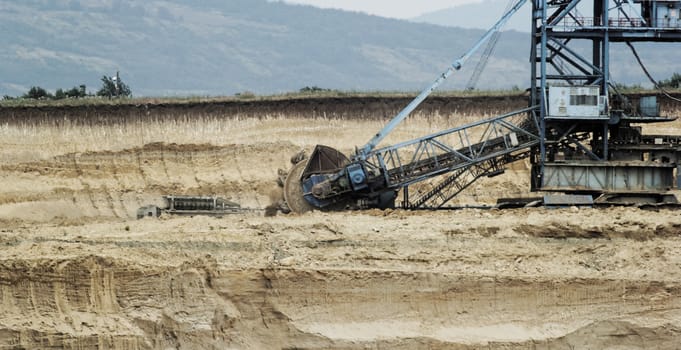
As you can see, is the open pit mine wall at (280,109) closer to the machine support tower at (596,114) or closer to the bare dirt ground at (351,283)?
the machine support tower at (596,114)

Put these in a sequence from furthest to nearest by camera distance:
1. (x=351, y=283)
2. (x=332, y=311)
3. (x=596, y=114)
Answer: (x=596, y=114) < (x=351, y=283) < (x=332, y=311)

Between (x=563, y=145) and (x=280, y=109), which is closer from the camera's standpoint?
(x=563, y=145)

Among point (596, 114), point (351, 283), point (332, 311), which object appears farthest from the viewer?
point (596, 114)

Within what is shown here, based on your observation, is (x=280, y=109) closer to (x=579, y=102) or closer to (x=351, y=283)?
(x=579, y=102)

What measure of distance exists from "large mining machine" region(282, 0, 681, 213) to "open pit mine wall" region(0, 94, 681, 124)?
39.0ft

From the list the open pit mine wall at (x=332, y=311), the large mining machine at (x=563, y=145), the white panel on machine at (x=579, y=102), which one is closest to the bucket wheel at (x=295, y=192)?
the large mining machine at (x=563, y=145)

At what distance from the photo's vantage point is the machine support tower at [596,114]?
125 ft

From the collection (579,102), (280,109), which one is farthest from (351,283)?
(280,109)

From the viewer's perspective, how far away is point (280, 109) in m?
52.1

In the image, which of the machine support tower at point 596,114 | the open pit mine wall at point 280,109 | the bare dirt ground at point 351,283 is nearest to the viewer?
the bare dirt ground at point 351,283

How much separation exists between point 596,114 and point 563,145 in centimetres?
169

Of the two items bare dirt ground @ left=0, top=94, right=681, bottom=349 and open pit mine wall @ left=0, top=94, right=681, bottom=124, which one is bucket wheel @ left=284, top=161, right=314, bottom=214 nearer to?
bare dirt ground @ left=0, top=94, right=681, bottom=349

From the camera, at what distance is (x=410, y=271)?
29438 mm

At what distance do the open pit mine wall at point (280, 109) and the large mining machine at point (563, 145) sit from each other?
11873 mm
